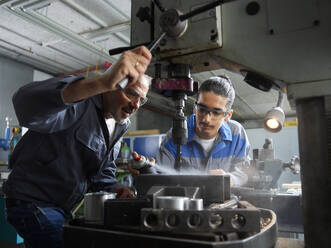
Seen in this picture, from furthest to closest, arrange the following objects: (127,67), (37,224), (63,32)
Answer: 1. (63,32)
2. (37,224)
3. (127,67)

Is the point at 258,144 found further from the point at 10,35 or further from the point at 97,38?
the point at 10,35

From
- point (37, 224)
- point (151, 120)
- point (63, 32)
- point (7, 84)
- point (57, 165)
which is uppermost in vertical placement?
point (63, 32)

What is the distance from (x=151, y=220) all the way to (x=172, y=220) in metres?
0.04

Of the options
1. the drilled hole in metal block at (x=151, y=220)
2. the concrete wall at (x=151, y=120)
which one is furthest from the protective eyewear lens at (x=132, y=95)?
the concrete wall at (x=151, y=120)

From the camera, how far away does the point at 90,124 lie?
43.4 inches

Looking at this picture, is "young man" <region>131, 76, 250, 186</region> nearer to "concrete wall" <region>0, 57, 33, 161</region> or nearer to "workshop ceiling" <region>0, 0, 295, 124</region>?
"workshop ceiling" <region>0, 0, 295, 124</region>

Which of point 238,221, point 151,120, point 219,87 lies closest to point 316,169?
point 238,221

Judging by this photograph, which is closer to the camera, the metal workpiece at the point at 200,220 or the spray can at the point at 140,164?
the metal workpiece at the point at 200,220

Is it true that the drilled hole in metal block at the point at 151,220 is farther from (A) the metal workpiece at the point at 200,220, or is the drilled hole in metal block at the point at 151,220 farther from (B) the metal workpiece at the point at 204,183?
(B) the metal workpiece at the point at 204,183

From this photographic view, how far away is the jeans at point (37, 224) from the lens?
1.01m

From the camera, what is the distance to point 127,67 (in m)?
0.66

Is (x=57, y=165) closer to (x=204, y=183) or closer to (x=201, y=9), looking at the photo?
(x=204, y=183)

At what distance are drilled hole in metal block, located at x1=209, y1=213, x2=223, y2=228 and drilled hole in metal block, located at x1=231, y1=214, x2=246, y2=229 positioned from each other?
0.02 meters

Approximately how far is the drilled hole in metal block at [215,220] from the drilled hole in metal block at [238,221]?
21 mm
